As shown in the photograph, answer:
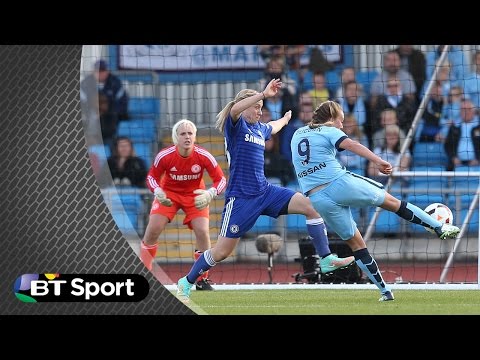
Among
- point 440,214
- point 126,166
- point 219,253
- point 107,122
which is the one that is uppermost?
point 107,122

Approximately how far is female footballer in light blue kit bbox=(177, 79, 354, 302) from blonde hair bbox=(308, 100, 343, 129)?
1.98ft

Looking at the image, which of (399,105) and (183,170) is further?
(399,105)

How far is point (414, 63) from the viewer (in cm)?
1672

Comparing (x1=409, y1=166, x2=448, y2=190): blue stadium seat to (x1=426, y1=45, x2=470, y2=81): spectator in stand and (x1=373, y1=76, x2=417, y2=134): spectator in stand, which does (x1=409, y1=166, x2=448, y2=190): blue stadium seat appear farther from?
(x1=426, y1=45, x2=470, y2=81): spectator in stand

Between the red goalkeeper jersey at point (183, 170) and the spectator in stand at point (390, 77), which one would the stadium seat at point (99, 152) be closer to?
the red goalkeeper jersey at point (183, 170)

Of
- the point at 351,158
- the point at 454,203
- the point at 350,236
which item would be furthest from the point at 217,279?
the point at 350,236

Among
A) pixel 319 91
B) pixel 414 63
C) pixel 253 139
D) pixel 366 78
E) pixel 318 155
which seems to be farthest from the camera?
pixel 366 78

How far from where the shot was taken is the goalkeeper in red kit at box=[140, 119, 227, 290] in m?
12.2

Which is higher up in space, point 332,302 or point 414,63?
point 414,63

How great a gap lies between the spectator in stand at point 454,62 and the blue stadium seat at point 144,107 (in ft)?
14.1

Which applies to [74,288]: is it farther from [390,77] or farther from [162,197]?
[390,77]

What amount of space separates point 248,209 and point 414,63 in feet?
21.7

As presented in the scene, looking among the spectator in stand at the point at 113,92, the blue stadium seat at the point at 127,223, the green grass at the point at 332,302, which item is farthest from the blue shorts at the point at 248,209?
the spectator in stand at the point at 113,92

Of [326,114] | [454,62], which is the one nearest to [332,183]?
[326,114]
